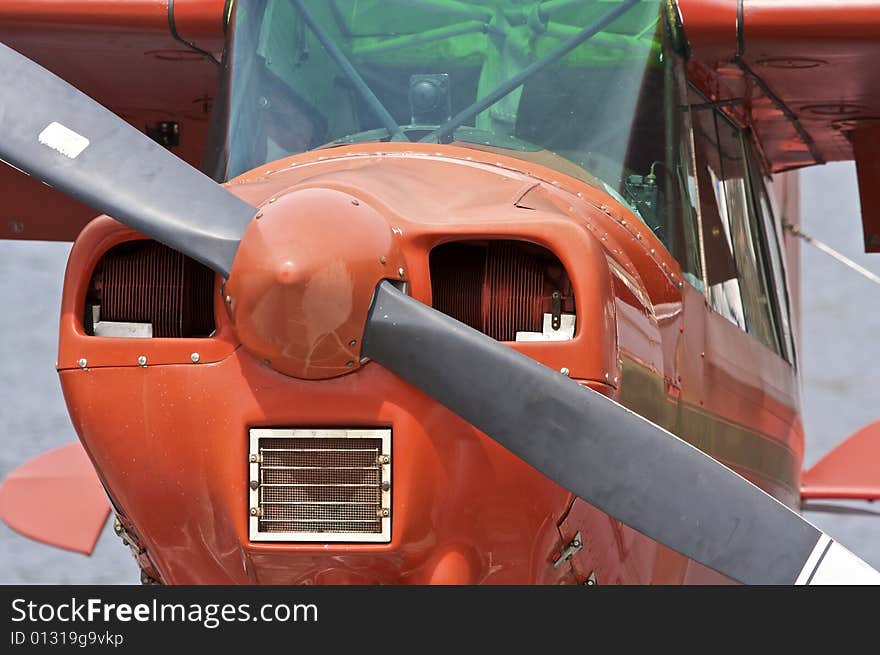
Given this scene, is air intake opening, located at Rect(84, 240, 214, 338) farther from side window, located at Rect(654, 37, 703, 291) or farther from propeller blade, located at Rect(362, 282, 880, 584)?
side window, located at Rect(654, 37, 703, 291)

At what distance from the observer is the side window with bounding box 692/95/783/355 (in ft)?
20.2

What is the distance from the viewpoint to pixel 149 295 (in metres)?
4.41

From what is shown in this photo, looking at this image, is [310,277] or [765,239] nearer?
[310,277]

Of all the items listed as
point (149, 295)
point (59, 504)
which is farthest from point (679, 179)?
point (59, 504)

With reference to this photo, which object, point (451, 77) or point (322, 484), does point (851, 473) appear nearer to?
point (451, 77)

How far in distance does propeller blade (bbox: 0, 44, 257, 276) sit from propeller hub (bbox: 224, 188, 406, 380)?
163 mm

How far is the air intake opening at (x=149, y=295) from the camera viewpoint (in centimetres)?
441

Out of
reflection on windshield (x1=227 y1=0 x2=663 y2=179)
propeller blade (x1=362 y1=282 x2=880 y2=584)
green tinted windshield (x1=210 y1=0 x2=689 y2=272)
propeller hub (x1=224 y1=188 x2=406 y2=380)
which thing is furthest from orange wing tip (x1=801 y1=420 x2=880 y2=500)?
propeller hub (x1=224 y1=188 x2=406 y2=380)

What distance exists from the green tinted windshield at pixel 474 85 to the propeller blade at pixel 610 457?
4.39ft

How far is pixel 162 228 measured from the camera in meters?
4.17

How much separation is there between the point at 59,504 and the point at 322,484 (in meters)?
3.86
